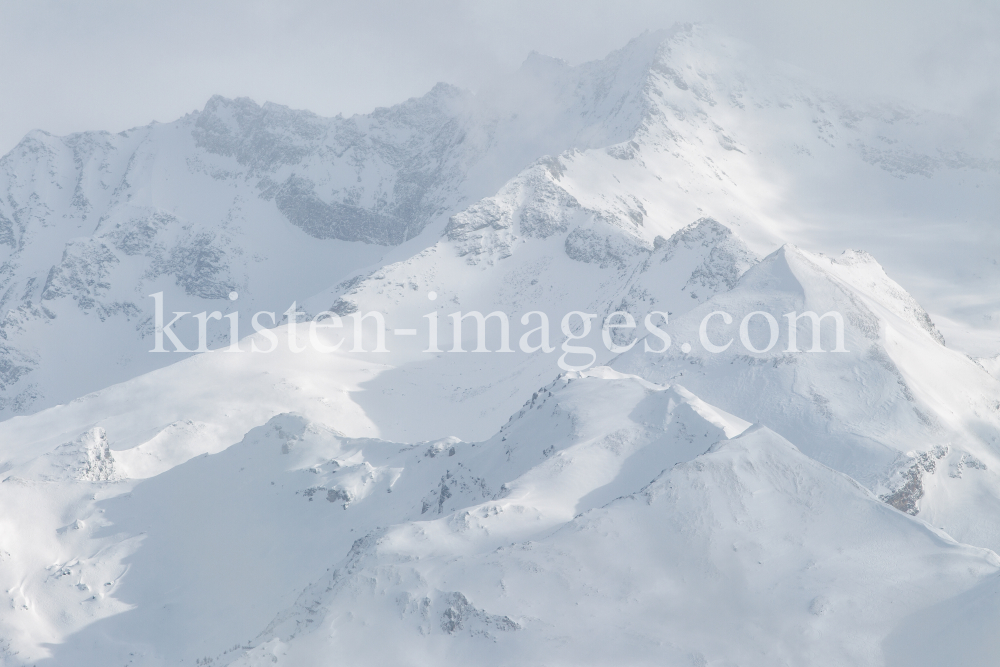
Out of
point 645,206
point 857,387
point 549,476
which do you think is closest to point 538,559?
point 549,476

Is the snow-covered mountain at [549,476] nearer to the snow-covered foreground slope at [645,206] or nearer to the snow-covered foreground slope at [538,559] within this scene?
the snow-covered foreground slope at [538,559]

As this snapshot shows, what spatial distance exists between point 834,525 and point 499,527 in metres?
13.6

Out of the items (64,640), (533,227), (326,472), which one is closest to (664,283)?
(533,227)

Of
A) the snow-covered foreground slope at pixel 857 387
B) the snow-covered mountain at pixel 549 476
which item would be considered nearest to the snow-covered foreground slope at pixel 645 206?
the snow-covered mountain at pixel 549 476

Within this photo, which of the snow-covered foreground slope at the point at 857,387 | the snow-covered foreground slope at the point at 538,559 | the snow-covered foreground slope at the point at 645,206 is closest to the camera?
the snow-covered foreground slope at the point at 538,559

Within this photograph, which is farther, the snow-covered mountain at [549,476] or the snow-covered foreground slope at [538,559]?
the snow-covered mountain at [549,476]

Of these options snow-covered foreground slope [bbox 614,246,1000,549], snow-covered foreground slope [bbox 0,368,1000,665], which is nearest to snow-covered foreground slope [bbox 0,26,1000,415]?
snow-covered foreground slope [bbox 614,246,1000,549]

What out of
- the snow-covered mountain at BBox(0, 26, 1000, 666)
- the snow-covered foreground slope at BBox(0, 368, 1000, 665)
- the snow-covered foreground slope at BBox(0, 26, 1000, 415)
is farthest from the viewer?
the snow-covered foreground slope at BBox(0, 26, 1000, 415)

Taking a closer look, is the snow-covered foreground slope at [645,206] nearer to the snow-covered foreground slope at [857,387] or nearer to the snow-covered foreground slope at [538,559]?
the snow-covered foreground slope at [857,387]

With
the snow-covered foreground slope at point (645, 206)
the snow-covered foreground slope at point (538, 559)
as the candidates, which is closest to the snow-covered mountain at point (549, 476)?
the snow-covered foreground slope at point (538, 559)

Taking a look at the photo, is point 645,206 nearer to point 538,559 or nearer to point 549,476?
point 549,476

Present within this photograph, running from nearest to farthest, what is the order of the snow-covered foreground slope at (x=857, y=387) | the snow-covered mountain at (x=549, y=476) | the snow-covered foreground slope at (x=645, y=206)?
the snow-covered mountain at (x=549, y=476) → the snow-covered foreground slope at (x=857, y=387) → the snow-covered foreground slope at (x=645, y=206)

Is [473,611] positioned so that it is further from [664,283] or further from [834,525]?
[664,283]

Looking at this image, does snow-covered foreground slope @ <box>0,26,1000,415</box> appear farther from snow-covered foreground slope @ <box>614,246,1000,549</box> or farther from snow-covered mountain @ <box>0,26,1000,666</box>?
snow-covered foreground slope @ <box>614,246,1000,549</box>
